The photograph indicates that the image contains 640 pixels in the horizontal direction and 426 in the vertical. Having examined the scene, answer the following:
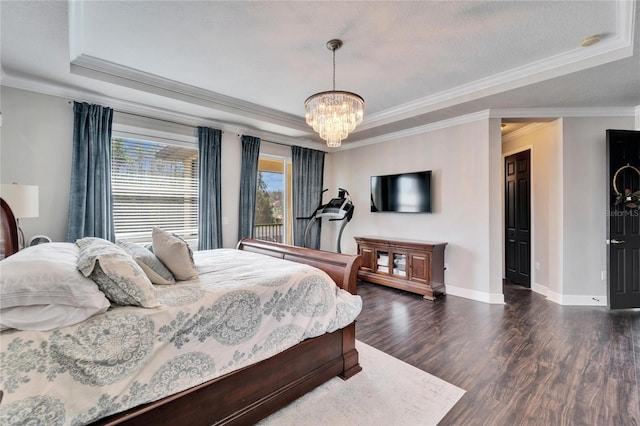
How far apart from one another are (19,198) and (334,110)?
2.76 metres

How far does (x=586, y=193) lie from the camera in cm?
396

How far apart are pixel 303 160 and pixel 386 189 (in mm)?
1738

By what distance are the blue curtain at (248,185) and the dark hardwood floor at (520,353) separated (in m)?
2.35

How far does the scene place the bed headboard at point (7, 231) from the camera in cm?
226

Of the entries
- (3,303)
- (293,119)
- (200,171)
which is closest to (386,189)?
(293,119)

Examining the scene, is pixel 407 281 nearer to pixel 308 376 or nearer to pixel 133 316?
pixel 308 376

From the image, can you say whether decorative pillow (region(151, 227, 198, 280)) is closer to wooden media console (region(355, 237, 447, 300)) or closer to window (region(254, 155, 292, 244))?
window (region(254, 155, 292, 244))

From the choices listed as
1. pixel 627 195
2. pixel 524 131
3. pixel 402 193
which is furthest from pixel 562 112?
pixel 402 193

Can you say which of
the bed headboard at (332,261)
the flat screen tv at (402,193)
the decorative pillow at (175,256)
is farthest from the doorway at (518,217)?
the decorative pillow at (175,256)

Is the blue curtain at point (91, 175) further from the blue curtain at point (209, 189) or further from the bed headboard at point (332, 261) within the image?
the bed headboard at point (332, 261)

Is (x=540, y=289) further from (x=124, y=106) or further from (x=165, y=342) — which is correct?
(x=124, y=106)

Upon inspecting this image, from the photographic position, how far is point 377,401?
6.51 feet

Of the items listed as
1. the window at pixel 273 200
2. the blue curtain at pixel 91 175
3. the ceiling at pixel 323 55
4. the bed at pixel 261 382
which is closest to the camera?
the bed at pixel 261 382

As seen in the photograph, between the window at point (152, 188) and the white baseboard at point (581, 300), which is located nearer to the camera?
the window at point (152, 188)
